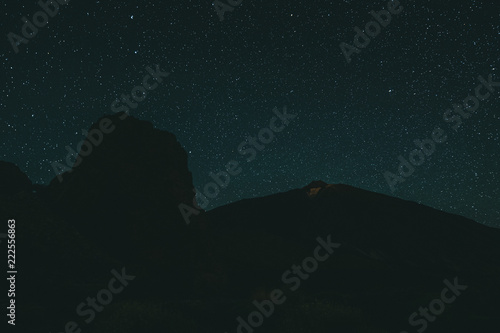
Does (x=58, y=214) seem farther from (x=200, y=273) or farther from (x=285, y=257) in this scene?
(x=285, y=257)

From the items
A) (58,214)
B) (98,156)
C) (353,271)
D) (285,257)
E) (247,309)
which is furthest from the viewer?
(285,257)

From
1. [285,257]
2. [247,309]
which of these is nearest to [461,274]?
[285,257]

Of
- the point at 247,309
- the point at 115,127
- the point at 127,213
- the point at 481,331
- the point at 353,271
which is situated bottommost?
the point at 353,271

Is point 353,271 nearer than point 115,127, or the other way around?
point 115,127

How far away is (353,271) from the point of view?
18688 millimetres

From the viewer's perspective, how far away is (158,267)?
12.5m

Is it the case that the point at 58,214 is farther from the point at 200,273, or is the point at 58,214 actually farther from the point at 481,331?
the point at 481,331

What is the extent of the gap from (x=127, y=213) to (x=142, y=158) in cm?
229

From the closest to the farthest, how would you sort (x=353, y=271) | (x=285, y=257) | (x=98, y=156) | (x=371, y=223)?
(x=98, y=156)
(x=353, y=271)
(x=285, y=257)
(x=371, y=223)

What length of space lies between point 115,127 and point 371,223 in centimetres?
2677

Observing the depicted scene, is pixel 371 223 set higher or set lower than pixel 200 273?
lower

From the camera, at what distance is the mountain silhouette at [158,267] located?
10258 millimetres

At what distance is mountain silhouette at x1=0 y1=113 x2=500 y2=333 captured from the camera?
1026 cm

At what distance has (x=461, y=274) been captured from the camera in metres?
23.6
